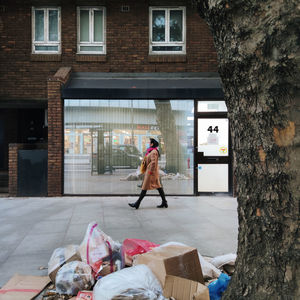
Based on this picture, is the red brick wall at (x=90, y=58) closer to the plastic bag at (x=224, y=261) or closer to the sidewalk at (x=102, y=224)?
the sidewalk at (x=102, y=224)

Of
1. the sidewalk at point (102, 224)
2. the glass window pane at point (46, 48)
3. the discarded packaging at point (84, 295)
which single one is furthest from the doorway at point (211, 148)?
the discarded packaging at point (84, 295)

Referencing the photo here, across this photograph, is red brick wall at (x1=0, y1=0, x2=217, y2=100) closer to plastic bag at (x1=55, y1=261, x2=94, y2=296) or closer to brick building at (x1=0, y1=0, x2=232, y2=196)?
brick building at (x1=0, y1=0, x2=232, y2=196)

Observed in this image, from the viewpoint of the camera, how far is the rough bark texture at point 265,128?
1904 millimetres

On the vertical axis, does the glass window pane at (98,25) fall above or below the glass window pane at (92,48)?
above

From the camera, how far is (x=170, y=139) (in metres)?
9.87

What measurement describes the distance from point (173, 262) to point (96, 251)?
0.91 meters

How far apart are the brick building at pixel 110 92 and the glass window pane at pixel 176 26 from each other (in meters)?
0.03

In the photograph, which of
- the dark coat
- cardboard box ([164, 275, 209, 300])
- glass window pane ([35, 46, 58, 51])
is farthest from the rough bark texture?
glass window pane ([35, 46, 58, 51])

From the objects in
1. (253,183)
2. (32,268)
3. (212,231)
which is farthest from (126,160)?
(253,183)

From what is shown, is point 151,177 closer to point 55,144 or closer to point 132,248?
point 55,144

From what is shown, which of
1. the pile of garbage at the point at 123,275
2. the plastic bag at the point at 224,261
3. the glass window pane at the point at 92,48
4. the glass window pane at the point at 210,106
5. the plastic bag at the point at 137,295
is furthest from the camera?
the glass window pane at the point at 92,48

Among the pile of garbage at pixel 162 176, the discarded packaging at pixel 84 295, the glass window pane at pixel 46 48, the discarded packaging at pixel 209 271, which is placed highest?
the glass window pane at pixel 46 48

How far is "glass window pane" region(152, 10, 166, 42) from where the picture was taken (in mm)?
10500

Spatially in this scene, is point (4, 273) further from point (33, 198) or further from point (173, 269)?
point (33, 198)
